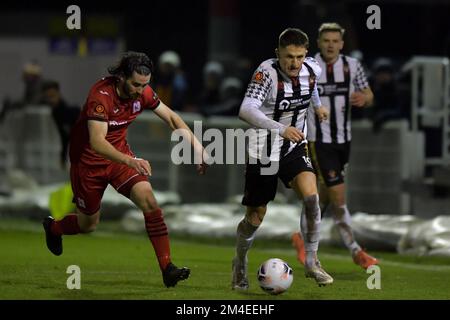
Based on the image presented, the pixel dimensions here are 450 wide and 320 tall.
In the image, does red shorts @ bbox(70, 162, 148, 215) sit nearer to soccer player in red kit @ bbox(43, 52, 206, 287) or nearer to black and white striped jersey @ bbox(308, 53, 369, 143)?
soccer player in red kit @ bbox(43, 52, 206, 287)

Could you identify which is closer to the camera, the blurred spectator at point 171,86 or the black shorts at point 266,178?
the black shorts at point 266,178

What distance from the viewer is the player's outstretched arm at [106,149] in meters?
10.8

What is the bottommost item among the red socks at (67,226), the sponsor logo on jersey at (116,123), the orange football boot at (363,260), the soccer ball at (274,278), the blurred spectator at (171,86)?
the orange football boot at (363,260)

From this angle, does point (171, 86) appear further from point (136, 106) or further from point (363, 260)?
point (136, 106)

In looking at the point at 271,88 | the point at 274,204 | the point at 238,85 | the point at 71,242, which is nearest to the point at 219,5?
the point at 238,85

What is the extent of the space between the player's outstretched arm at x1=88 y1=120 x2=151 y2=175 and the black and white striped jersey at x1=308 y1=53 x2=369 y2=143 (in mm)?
3604

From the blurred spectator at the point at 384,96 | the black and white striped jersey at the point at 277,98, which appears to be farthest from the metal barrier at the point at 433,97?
the black and white striped jersey at the point at 277,98

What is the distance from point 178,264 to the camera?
1433 cm

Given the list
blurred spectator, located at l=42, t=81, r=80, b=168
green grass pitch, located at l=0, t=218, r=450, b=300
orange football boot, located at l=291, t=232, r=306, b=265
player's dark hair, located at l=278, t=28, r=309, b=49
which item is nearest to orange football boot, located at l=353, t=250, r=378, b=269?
green grass pitch, located at l=0, t=218, r=450, b=300

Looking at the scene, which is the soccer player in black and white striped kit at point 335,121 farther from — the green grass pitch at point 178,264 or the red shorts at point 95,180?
the red shorts at point 95,180

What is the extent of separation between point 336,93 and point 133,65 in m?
3.68

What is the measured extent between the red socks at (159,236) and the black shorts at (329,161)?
10.9 ft

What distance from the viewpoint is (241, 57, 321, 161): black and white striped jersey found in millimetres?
11438
